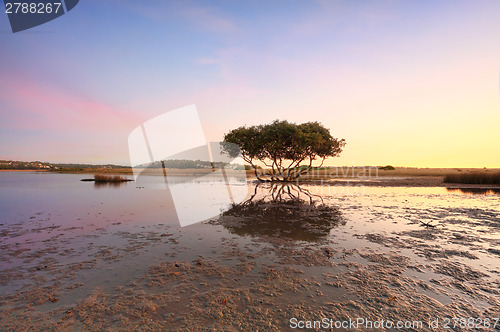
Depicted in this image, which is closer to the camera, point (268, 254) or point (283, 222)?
point (268, 254)

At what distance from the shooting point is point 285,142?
36594 mm

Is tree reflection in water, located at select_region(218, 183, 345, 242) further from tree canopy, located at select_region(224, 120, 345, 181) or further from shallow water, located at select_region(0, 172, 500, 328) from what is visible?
tree canopy, located at select_region(224, 120, 345, 181)

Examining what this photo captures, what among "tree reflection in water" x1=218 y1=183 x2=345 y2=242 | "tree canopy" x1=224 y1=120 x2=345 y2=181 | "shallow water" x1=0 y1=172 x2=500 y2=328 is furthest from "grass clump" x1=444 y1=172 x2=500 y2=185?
"tree reflection in water" x1=218 y1=183 x2=345 y2=242

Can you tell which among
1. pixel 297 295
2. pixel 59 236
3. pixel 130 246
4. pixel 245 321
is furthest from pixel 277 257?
pixel 59 236

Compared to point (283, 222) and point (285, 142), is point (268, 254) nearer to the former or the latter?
point (283, 222)

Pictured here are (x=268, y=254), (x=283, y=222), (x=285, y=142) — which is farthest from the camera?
(x=285, y=142)

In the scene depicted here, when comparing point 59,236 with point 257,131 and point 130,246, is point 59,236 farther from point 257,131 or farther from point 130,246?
point 257,131

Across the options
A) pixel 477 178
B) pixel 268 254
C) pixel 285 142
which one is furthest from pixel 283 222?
pixel 477 178

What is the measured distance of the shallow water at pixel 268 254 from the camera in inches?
187

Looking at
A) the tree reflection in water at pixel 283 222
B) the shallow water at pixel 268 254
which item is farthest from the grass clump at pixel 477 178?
the tree reflection in water at pixel 283 222

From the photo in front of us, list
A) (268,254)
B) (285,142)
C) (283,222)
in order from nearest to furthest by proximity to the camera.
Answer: (268,254) → (283,222) → (285,142)

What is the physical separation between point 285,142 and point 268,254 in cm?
3070

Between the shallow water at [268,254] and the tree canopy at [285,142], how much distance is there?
2325 cm

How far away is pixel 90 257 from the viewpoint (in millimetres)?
6781
